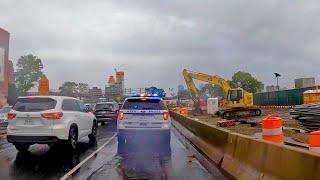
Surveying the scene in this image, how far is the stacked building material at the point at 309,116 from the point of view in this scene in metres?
17.9

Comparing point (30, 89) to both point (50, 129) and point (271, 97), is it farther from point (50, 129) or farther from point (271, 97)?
point (50, 129)

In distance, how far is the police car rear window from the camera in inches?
673

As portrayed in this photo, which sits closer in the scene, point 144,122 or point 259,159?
point 259,159

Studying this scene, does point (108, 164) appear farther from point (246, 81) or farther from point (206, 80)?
point (246, 81)

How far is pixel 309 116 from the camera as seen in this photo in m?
18.4

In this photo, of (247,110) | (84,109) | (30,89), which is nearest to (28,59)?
(30,89)

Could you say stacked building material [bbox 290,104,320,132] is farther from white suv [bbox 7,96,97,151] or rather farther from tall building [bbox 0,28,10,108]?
tall building [bbox 0,28,10,108]

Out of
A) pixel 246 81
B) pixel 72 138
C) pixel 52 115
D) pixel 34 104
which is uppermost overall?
pixel 246 81

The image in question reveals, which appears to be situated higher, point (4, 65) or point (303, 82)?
point (303, 82)

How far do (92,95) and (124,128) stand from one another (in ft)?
326

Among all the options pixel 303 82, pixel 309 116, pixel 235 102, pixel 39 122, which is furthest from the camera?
pixel 303 82

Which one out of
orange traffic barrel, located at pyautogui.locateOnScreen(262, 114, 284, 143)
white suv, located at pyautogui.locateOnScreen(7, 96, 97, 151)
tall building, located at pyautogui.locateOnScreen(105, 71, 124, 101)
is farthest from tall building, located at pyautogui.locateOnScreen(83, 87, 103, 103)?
orange traffic barrel, located at pyautogui.locateOnScreen(262, 114, 284, 143)

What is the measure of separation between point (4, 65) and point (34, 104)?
1694 inches

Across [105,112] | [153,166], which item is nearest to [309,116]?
[153,166]
